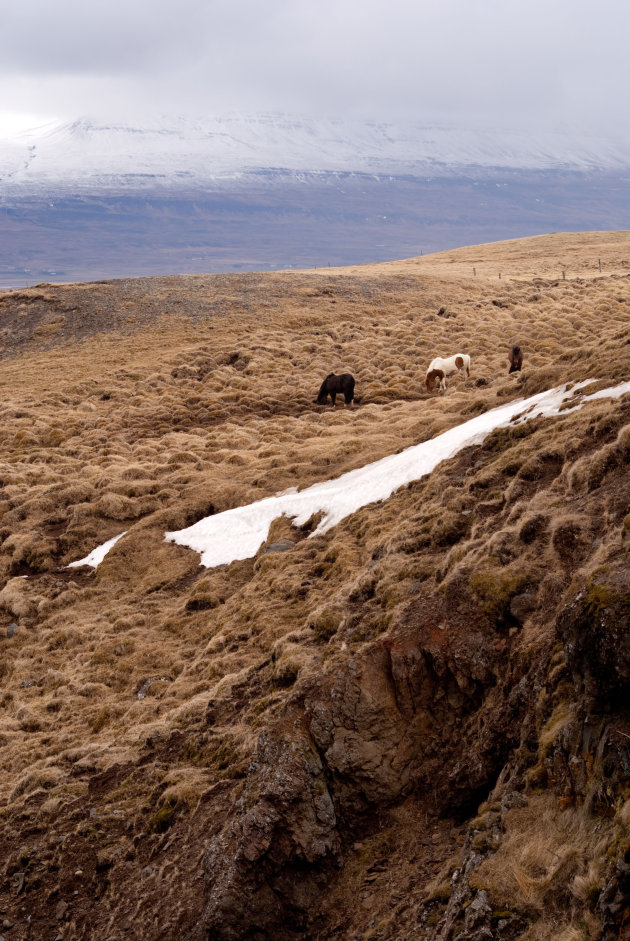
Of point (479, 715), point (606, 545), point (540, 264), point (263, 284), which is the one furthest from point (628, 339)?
point (540, 264)

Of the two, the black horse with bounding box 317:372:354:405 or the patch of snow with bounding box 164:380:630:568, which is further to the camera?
the black horse with bounding box 317:372:354:405

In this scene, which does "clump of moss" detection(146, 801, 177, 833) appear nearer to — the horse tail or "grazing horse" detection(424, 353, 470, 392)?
"grazing horse" detection(424, 353, 470, 392)

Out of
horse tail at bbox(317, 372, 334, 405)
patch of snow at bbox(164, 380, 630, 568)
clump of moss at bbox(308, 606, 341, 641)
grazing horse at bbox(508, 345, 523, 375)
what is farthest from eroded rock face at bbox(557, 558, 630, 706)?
horse tail at bbox(317, 372, 334, 405)

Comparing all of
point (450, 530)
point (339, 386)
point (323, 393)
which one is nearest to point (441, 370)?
point (339, 386)

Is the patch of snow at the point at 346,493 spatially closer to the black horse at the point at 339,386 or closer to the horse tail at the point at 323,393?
the black horse at the point at 339,386

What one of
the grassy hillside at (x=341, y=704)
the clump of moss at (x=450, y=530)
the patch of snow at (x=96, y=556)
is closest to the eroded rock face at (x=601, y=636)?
the grassy hillside at (x=341, y=704)

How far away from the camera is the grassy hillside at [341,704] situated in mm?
6129

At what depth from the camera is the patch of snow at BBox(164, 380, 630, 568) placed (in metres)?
15.0

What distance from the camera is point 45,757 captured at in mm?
11625

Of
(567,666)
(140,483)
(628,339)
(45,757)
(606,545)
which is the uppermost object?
(628,339)

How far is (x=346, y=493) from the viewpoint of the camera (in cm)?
1666

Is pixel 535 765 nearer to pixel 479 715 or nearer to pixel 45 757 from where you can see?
pixel 479 715

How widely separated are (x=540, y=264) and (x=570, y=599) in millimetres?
63950

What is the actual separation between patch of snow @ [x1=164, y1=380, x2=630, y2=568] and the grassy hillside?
1.89 ft
